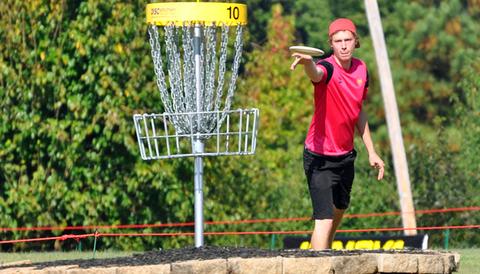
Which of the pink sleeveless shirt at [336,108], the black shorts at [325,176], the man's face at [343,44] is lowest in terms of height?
the black shorts at [325,176]

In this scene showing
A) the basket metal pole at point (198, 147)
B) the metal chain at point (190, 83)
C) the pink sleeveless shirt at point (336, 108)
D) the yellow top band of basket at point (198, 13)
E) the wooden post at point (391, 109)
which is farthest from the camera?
the wooden post at point (391, 109)

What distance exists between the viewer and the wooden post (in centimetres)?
2309

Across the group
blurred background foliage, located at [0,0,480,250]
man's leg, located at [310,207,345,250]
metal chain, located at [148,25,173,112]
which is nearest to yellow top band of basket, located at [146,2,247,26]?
metal chain, located at [148,25,173,112]

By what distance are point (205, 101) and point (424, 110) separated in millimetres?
38432

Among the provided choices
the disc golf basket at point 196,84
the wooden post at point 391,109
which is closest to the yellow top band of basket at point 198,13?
the disc golf basket at point 196,84

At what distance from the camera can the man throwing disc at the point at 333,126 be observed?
1049cm

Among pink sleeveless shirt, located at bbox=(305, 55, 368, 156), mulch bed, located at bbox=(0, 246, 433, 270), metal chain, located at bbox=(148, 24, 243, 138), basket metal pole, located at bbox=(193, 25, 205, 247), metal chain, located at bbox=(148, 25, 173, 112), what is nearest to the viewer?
mulch bed, located at bbox=(0, 246, 433, 270)

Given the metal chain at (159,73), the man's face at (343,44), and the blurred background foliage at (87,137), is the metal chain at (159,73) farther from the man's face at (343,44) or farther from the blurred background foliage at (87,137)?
the blurred background foliage at (87,137)

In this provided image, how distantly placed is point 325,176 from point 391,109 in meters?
13.2

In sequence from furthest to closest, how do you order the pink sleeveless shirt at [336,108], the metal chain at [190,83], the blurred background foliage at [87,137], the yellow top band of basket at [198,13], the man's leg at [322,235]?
1. the blurred background foliage at [87,137]
2. the metal chain at [190,83]
3. the yellow top band of basket at [198,13]
4. the man's leg at [322,235]
5. the pink sleeveless shirt at [336,108]

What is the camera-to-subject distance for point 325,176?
10.7m

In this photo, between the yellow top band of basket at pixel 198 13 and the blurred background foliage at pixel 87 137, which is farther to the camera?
the blurred background foliage at pixel 87 137

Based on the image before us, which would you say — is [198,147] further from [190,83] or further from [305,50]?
[305,50]

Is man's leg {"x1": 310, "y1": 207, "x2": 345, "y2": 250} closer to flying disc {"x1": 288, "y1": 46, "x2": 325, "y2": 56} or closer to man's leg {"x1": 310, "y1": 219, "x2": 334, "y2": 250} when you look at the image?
man's leg {"x1": 310, "y1": 219, "x2": 334, "y2": 250}
